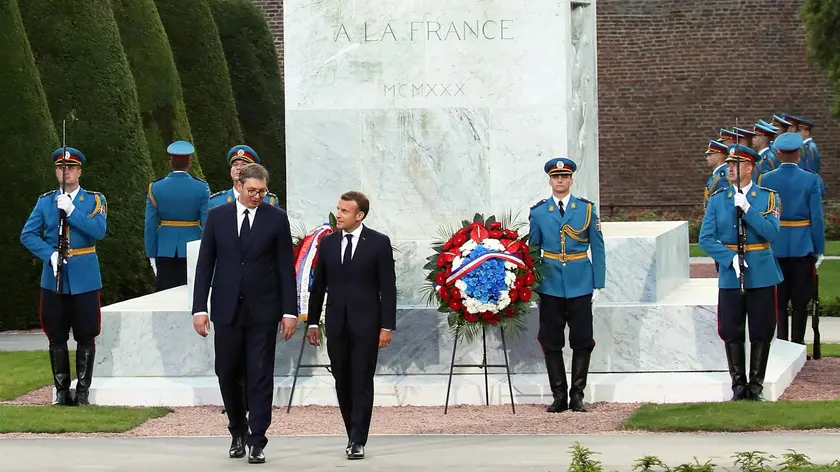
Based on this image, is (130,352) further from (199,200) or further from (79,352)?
(199,200)

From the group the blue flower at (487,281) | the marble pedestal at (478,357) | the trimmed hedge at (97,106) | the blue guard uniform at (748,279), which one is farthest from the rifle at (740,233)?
the trimmed hedge at (97,106)

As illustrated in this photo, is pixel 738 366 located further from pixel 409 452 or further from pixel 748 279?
pixel 409 452

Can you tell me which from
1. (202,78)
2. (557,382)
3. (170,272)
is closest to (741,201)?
(557,382)

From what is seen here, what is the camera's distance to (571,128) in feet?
34.8

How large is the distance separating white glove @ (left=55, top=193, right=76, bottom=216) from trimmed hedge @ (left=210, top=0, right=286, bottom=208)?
16.6 meters

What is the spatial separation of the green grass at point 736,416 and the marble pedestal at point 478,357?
2.36ft

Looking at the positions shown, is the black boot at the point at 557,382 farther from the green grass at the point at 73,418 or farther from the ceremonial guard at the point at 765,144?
the ceremonial guard at the point at 765,144

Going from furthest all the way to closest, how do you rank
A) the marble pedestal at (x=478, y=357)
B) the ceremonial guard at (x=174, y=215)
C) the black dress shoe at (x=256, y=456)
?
the ceremonial guard at (x=174, y=215)
the marble pedestal at (x=478, y=357)
the black dress shoe at (x=256, y=456)

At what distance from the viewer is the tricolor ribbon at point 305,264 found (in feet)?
31.2

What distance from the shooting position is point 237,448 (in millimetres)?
7430

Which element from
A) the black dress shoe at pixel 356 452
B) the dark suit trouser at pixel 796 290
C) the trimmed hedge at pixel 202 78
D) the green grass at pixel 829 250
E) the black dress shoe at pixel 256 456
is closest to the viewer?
the black dress shoe at pixel 256 456

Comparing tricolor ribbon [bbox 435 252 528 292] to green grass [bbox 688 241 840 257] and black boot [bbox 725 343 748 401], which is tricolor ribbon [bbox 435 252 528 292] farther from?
green grass [bbox 688 241 840 257]

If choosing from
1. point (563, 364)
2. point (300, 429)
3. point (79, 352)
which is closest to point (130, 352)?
point (79, 352)

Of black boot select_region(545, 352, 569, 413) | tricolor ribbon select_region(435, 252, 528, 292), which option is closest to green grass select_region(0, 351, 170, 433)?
tricolor ribbon select_region(435, 252, 528, 292)
